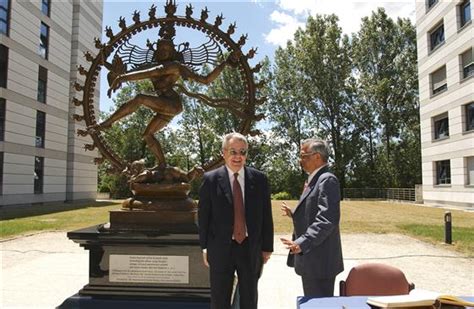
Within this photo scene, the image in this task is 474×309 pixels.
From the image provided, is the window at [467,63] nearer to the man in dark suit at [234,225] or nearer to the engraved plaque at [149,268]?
the engraved plaque at [149,268]

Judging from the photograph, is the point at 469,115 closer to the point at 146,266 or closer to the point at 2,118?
the point at 146,266

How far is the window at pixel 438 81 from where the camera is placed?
27234mm

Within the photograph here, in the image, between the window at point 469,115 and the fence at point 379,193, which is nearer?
the window at point 469,115

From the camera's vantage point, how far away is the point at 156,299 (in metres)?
4.69

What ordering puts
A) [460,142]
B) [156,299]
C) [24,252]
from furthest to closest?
[460,142] < [24,252] < [156,299]

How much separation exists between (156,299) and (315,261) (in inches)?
88.1

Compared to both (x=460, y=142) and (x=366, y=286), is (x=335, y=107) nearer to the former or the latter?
(x=460, y=142)

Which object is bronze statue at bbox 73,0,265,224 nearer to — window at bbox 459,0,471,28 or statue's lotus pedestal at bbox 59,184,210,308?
statue's lotus pedestal at bbox 59,184,210,308

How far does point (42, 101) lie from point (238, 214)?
2817 cm

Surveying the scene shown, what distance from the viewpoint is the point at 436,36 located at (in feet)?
93.7

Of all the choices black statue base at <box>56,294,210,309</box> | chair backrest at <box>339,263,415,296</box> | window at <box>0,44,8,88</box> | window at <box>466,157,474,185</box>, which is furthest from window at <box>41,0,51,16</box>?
chair backrest at <box>339,263,415,296</box>

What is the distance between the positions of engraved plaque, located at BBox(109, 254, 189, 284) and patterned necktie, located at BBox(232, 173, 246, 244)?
66.5 inches

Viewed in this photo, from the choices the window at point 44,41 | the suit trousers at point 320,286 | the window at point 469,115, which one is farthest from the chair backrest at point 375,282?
the window at point 44,41

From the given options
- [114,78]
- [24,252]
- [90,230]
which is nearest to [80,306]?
[90,230]
